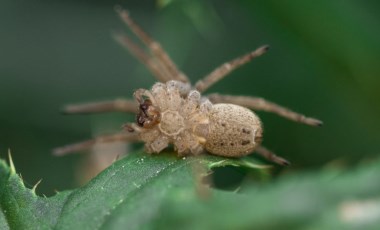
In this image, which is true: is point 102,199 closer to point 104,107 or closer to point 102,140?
point 102,140

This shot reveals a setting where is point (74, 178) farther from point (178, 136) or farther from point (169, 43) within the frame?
point (178, 136)

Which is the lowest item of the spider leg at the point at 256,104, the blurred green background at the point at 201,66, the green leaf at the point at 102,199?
the green leaf at the point at 102,199

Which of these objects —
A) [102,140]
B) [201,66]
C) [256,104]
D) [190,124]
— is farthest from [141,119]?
[201,66]

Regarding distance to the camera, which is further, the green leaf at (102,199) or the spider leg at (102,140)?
the spider leg at (102,140)

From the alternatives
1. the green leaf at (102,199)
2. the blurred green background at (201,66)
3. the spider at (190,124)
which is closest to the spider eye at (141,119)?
the spider at (190,124)

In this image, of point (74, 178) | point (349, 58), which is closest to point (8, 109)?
point (74, 178)

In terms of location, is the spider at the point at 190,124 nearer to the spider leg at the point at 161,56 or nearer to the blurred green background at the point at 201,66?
the spider leg at the point at 161,56
